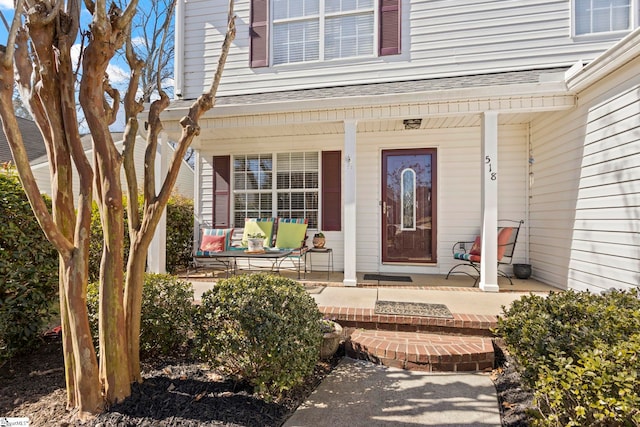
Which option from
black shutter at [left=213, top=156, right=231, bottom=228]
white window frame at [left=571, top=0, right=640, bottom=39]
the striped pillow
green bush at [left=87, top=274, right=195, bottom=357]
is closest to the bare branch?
green bush at [left=87, top=274, right=195, bottom=357]

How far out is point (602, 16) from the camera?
4523mm

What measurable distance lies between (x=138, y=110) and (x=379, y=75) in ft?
13.6

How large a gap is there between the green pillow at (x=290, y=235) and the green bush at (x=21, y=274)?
118 inches

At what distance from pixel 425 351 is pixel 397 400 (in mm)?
582

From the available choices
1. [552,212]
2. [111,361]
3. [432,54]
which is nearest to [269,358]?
[111,361]

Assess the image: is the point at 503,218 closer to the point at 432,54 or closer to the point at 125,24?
the point at 432,54

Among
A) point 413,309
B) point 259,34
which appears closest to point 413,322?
point 413,309

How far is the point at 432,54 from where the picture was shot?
5.09 meters

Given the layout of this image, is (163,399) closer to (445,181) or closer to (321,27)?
(445,181)

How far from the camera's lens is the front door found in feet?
17.2

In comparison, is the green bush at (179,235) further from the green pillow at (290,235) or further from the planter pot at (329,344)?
the planter pot at (329,344)

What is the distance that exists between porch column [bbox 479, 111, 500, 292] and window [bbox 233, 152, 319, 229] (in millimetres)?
2686

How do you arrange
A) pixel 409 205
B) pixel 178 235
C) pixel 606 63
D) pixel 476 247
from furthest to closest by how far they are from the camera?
pixel 178 235, pixel 409 205, pixel 476 247, pixel 606 63

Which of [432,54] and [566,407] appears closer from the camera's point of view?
[566,407]
